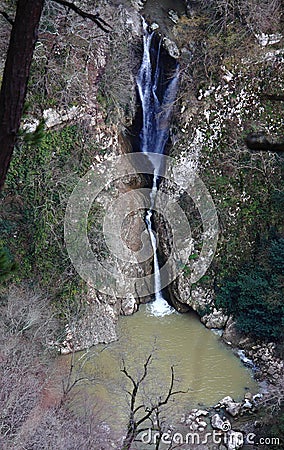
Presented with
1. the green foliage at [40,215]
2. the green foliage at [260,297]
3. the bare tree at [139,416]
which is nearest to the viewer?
the bare tree at [139,416]

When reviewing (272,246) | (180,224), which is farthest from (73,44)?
(272,246)

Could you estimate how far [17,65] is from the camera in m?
2.10

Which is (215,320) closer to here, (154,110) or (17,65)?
(154,110)

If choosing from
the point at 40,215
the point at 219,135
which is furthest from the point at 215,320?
the point at 40,215

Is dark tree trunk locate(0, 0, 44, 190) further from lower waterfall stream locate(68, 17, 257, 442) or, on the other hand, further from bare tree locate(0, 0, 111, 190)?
lower waterfall stream locate(68, 17, 257, 442)

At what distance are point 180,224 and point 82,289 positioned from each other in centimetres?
378

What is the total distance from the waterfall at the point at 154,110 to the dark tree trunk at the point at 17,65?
11885 millimetres

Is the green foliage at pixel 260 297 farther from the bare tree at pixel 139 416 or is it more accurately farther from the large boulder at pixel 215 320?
the bare tree at pixel 139 416

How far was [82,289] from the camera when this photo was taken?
12.5 meters

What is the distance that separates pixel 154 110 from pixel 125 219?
3716mm

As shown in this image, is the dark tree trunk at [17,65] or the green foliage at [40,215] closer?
the dark tree trunk at [17,65]

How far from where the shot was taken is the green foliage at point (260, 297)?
11.7 metres
